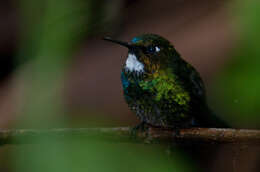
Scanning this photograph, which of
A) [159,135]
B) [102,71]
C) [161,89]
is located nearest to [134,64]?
[161,89]

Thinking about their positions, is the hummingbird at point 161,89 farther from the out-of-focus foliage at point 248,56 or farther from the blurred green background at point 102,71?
the out-of-focus foliage at point 248,56

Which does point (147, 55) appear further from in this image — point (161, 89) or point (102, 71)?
point (102, 71)

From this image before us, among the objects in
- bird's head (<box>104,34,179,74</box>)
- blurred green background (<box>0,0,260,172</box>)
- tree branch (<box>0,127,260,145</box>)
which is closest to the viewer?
blurred green background (<box>0,0,260,172</box>)

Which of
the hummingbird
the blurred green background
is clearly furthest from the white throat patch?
the blurred green background

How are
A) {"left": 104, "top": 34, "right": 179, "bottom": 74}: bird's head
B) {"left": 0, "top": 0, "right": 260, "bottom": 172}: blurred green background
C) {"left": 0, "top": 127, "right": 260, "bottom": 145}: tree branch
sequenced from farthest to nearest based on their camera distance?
{"left": 104, "top": 34, "right": 179, "bottom": 74}: bird's head
{"left": 0, "top": 127, "right": 260, "bottom": 145}: tree branch
{"left": 0, "top": 0, "right": 260, "bottom": 172}: blurred green background

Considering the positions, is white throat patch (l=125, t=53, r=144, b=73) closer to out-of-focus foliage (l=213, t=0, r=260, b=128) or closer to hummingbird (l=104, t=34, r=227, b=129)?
hummingbird (l=104, t=34, r=227, b=129)

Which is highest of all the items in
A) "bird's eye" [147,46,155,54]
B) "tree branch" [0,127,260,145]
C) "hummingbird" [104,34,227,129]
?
"bird's eye" [147,46,155,54]

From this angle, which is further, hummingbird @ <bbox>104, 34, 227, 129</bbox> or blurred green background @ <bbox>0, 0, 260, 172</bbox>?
hummingbird @ <bbox>104, 34, 227, 129</bbox>
